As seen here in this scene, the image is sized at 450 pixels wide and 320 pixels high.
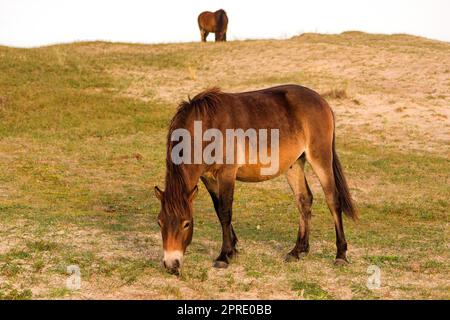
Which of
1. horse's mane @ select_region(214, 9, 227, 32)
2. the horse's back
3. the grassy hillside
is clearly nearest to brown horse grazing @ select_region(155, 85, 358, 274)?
the grassy hillside

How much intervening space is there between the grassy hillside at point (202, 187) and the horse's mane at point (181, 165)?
960mm

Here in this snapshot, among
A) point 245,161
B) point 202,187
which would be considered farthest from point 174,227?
point 202,187

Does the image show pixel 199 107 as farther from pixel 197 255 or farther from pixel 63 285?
pixel 63 285

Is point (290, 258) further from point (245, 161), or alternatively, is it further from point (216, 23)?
point (216, 23)

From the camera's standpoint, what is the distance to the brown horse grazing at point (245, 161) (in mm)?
6949

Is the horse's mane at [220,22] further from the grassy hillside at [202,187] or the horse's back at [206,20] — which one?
the grassy hillside at [202,187]

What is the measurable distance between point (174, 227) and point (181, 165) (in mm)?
788

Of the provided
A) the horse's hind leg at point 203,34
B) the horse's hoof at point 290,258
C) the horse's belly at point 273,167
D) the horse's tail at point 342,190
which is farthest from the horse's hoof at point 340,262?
the horse's hind leg at point 203,34

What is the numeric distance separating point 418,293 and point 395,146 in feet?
37.9

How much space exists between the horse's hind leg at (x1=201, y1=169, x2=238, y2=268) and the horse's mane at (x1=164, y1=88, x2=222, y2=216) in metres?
0.67

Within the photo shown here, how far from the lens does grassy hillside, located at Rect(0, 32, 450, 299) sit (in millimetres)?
7473

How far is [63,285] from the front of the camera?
704cm

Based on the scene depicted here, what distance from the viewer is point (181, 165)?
23.6 feet

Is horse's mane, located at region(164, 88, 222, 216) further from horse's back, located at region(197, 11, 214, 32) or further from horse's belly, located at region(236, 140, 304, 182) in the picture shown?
horse's back, located at region(197, 11, 214, 32)
